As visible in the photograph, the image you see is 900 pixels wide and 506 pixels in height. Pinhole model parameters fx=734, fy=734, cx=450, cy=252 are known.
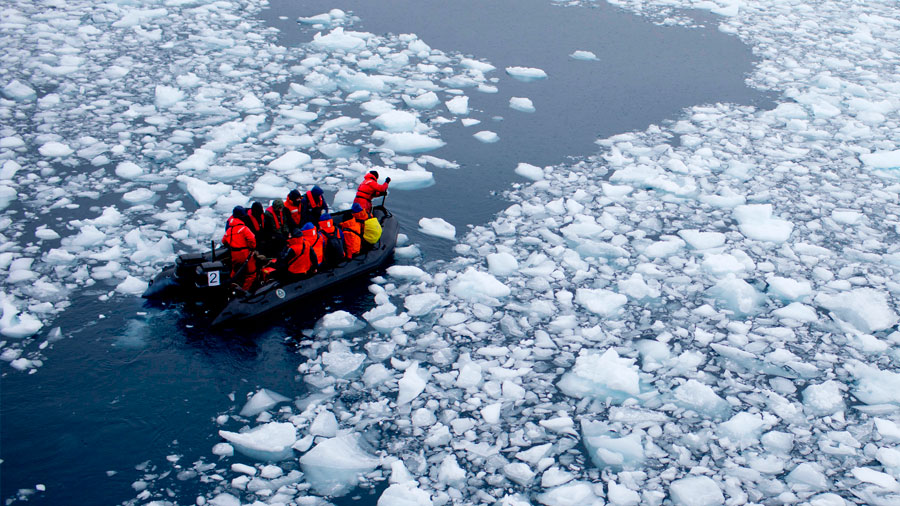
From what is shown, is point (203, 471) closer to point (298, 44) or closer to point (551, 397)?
point (551, 397)

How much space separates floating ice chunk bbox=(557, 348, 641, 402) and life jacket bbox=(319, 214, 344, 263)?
2365 millimetres

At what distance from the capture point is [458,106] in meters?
10.8

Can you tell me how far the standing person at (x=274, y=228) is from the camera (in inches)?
265

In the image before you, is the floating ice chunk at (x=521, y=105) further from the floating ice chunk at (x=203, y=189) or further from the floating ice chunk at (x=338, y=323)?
the floating ice chunk at (x=338, y=323)

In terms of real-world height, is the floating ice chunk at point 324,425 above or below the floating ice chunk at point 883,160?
below

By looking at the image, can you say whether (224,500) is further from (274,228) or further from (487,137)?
(487,137)

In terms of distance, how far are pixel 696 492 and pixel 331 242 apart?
12.2 ft

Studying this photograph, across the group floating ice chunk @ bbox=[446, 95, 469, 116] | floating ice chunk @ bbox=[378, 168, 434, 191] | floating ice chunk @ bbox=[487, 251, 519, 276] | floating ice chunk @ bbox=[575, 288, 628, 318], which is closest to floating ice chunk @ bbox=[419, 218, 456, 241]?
floating ice chunk @ bbox=[487, 251, 519, 276]

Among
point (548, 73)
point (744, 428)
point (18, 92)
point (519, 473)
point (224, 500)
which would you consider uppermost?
point (548, 73)

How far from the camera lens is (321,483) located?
5.04m

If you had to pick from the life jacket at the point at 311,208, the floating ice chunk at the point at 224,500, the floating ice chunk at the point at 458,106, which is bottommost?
the floating ice chunk at the point at 224,500

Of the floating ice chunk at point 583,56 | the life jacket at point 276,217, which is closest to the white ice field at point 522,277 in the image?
the life jacket at point 276,217

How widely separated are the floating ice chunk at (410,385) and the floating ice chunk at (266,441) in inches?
33.6

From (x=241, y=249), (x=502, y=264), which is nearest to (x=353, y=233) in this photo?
(x=241, y=249)
